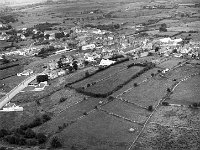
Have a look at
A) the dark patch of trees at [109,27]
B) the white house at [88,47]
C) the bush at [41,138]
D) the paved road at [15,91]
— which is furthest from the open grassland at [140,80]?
the dark patch of trees at [109,27]

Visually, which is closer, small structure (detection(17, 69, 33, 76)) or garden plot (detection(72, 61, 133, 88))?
garden plot (detection(72, 61, 133, 88))

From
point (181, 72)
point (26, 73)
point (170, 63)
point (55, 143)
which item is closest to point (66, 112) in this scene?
point (55, 143)

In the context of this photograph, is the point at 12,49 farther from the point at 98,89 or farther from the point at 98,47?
the point at 98,89

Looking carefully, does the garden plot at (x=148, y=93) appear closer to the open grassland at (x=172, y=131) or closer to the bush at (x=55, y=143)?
the open grassland at (x=172, y=131)

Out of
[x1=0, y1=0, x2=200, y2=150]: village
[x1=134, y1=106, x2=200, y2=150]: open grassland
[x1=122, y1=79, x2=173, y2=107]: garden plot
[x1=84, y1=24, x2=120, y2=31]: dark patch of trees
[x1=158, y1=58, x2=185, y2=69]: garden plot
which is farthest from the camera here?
[x1=84, y1=24, x2=120, y2=31]: dark patch of trees

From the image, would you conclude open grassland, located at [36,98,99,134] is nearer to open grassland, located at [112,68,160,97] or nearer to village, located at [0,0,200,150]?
village, located at [0,0,200,150]

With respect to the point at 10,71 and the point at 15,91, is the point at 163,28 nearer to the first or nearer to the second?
the point at 10,71

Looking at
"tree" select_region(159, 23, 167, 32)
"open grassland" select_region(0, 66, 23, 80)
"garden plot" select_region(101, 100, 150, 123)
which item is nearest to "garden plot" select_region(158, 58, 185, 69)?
"garden plot" select_region(101, 100, 150, 123)

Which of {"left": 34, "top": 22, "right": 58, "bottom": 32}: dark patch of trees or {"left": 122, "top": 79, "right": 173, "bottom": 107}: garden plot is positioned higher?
{"left": 122, "top": 79, "right": 173, "bottom": 107}: garden plot

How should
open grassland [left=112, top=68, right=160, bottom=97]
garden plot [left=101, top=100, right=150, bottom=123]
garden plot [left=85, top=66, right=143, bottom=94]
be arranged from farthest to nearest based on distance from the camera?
garden plot [left=85, top=66, right=143, bottom=94] < open grassland [left=112, top=68, right=160, bottom=97] < garden plot [left=101, top=100, right=150, bottom=123]
